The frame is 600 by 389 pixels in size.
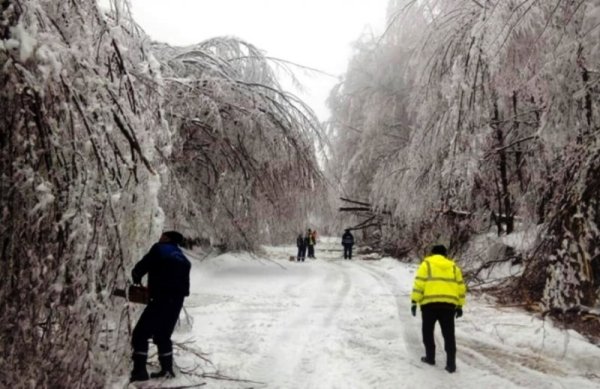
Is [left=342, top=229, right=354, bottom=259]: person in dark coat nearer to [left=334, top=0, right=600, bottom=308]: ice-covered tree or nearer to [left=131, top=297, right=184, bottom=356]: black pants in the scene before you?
[left=334, top=0, right=600, bottom=308]: ice-covered tree

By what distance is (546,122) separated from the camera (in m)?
4.39

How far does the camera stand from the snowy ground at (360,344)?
17.3 ft

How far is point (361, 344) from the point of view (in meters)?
6.66

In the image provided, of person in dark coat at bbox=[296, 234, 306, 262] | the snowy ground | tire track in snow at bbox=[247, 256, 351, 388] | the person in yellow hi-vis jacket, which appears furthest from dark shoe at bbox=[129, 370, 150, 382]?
person in dark coat at bbox=[296, 234, 306, 262]

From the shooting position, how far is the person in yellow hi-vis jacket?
227 inches

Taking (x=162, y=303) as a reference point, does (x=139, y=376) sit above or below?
below

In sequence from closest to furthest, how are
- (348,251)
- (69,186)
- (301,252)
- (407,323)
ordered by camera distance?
(69,186), (407,323), (301,252), (348,251)

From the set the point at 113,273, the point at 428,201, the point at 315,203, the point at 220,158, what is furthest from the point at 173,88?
the point at 428,201

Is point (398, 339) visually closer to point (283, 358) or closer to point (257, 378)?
point (283, 358)

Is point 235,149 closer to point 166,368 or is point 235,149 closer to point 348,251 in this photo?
point 166,368

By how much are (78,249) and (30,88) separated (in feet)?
2.65

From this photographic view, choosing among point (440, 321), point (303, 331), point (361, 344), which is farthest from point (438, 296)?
point (303, 331)

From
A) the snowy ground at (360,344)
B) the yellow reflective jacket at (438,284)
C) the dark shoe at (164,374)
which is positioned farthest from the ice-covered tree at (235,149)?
the yellow reflective jacket at (438,284)

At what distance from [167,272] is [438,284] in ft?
10.0
